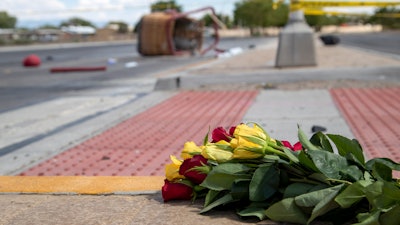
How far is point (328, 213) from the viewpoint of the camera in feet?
10.9

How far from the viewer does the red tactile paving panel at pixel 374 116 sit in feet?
20.0

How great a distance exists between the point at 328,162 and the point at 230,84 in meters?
9.55

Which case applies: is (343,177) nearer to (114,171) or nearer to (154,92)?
(114,171)

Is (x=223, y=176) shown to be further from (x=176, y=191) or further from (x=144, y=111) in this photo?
(x=144, y=111)

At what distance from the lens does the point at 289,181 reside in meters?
3.62

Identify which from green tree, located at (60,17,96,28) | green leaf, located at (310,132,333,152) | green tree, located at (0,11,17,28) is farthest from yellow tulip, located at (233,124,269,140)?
green tree, located at (60,17,96,28)

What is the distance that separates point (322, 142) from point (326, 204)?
26.4 inches

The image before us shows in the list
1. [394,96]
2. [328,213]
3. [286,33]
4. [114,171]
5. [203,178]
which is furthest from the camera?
[286,33]

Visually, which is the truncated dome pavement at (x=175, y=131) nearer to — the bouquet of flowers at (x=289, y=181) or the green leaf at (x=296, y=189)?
the bouquet of flowers at (x=289, y=181)

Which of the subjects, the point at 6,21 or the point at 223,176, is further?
the point at 6,21

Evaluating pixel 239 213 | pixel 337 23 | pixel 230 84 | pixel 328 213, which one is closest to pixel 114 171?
pixel 239 213

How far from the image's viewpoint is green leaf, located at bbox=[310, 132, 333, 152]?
3801 mm

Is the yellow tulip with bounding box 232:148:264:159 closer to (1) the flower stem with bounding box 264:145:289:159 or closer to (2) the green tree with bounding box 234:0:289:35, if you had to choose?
(1) the flower stem with bounding box 264:145:289:159

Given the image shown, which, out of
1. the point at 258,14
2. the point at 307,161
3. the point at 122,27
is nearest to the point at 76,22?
the point at 122,27
